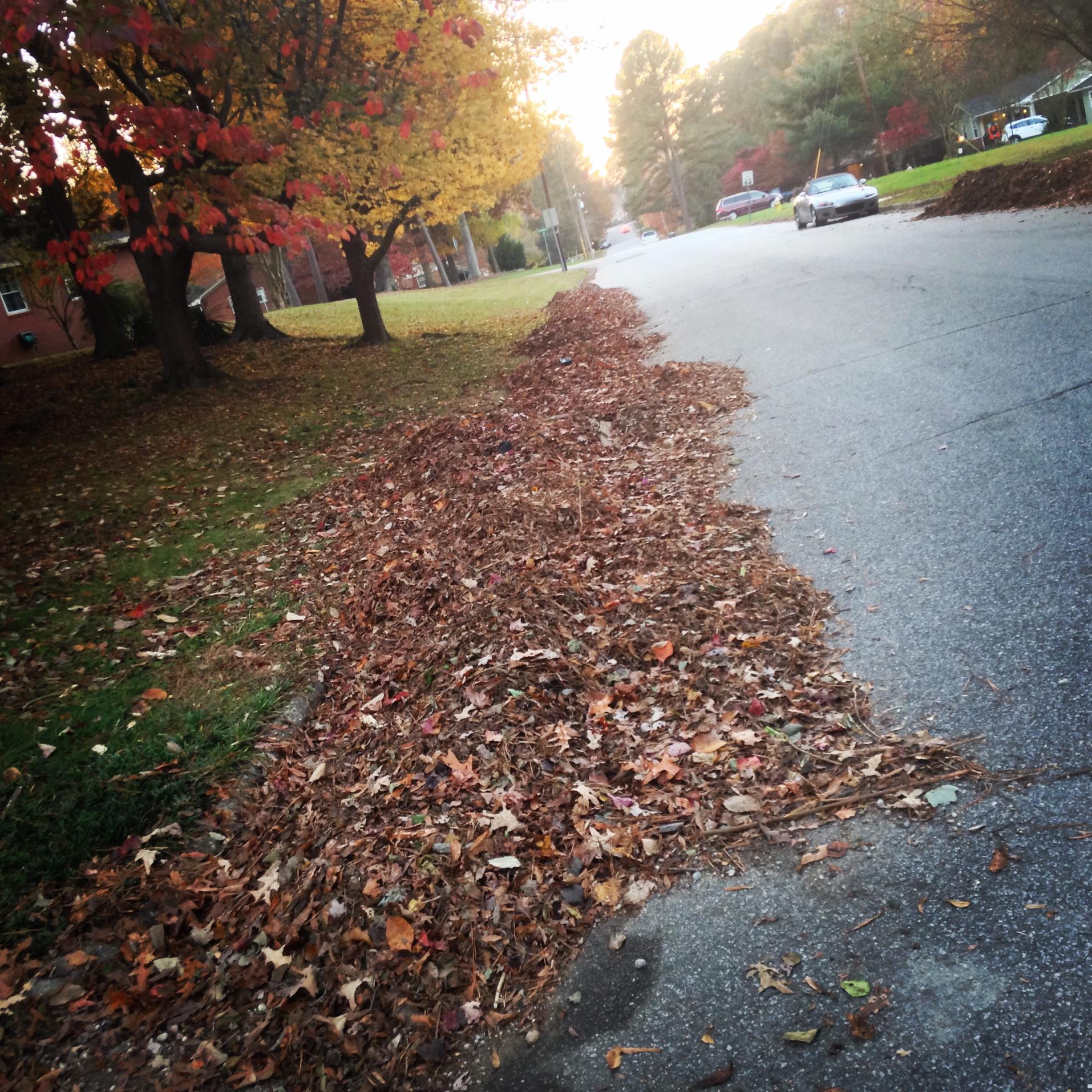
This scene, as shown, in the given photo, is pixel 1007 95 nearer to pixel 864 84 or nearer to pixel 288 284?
pixel 864 84

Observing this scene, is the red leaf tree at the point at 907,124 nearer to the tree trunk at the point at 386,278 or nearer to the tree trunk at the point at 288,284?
the tree trunk at the point at 386,278

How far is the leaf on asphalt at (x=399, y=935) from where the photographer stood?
116 inches

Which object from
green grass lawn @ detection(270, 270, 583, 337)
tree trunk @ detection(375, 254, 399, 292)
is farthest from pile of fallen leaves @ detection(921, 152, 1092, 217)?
tree trunk @ detection(375, 254, 399, 292)

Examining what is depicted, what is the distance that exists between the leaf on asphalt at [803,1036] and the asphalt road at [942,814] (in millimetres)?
21

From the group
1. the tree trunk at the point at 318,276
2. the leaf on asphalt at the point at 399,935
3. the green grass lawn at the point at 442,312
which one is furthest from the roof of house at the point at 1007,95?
the leaf on asphalt at the point at 399,935

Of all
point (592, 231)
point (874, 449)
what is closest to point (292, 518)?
point (874, 449)

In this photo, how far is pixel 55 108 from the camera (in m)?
10.1

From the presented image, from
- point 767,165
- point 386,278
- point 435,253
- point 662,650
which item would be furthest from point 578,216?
point 662,650

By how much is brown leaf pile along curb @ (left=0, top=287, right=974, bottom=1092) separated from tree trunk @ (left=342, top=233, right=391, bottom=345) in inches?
600

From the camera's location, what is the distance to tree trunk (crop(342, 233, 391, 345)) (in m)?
19.8

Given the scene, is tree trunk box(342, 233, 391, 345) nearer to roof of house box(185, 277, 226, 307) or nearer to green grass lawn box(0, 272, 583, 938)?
green grass lawn box(0, 272, 583, 938)

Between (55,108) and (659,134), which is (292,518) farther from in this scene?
(659,134)

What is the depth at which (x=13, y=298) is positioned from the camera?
3316 centimetres

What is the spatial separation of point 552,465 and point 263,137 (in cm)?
837
